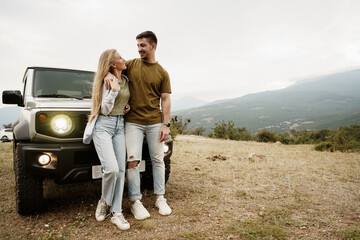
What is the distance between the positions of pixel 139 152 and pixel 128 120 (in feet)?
1.34

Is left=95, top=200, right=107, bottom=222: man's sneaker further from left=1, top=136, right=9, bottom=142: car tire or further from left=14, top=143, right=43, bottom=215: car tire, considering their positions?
left=1, top=136, right=9, bottom=142: car tire

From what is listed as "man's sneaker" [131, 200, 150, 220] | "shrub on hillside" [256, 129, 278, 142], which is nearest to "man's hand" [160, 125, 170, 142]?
"man's sneaker" [131, 200, 150, 220]

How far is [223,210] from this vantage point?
2.95 m

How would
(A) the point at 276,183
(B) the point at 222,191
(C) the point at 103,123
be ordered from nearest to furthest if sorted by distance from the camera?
1. (C) the point at 103,123
2. (B) the point at 222,191
3. (A) the point at 276,183

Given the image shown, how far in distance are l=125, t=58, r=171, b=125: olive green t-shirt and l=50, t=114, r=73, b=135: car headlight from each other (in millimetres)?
637

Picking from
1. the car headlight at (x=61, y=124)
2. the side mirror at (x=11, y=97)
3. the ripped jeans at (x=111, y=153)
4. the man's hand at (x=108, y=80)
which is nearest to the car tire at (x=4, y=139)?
the side mirror at (x=11, y=97)

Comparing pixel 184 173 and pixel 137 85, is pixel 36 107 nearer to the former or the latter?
pixel 137 85

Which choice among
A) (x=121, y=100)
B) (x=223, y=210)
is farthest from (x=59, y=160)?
(x=223, y=210)

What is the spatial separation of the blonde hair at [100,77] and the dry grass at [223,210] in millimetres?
1305

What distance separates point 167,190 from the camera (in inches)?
146

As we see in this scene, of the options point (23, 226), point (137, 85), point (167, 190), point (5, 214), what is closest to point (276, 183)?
point (167, 190)

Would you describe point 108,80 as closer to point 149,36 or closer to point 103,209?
point 149,36

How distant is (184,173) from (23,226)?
3068 millimetres

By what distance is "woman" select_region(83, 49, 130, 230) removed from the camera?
7.70 feet
